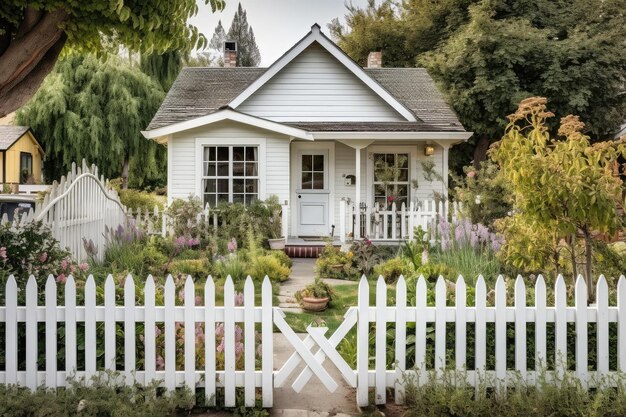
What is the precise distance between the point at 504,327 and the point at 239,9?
183ft

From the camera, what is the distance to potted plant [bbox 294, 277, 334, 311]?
6973 mm

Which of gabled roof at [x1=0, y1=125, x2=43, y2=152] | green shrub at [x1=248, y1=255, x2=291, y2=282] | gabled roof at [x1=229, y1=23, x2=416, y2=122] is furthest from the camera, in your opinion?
gabled roof at [x1=0, y1=125, x2=43, y2=152]

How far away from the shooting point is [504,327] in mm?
4062

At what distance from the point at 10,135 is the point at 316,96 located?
21465 mm

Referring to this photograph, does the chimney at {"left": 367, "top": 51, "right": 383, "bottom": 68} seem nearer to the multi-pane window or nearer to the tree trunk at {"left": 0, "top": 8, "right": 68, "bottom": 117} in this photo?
the multi-pane window

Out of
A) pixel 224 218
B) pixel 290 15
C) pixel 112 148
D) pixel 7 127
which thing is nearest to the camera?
pixel 224 218

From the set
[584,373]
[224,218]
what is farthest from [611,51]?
[584,373]

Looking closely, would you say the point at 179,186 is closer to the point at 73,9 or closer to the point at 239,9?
the point at 73,9

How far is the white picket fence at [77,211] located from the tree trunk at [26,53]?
169cm

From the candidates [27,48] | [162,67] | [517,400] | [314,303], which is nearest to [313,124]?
[314,303]

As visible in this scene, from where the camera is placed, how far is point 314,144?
14.8m

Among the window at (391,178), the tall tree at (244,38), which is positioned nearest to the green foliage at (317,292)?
the window at (391,178)

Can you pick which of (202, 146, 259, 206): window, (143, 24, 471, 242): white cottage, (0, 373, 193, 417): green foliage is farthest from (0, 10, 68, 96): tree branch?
(202, 146, 259, 206): window

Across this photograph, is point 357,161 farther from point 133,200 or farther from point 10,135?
point 10,135
